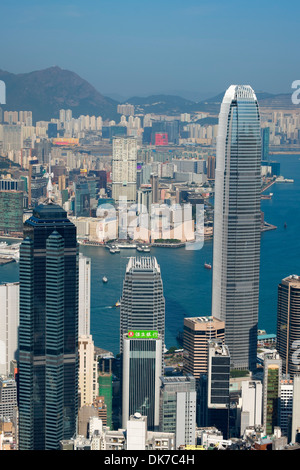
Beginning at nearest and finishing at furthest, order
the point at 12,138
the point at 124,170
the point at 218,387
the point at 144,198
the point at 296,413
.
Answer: the point at 296,413 → the point at 218,387 → the point at 12,138 → the point at 144,198 → the point at 124,170

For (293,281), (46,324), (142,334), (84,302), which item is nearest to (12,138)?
(84,302)

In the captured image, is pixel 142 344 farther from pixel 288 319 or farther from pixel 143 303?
pixel 288 319

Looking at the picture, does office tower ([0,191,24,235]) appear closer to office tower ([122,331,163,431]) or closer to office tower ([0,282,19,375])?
office tower ([0,282,19,375])

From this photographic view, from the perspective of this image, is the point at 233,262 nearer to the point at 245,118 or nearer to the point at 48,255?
the point at 245,118

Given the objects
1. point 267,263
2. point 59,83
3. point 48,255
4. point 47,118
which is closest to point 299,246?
point 267,263

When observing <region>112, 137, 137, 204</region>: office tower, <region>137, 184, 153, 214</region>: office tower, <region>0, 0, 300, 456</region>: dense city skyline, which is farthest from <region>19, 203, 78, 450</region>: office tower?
<region>112, 137, 137, 204</region>: office tower

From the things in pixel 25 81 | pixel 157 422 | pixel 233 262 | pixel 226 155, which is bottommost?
pixel 157 422
